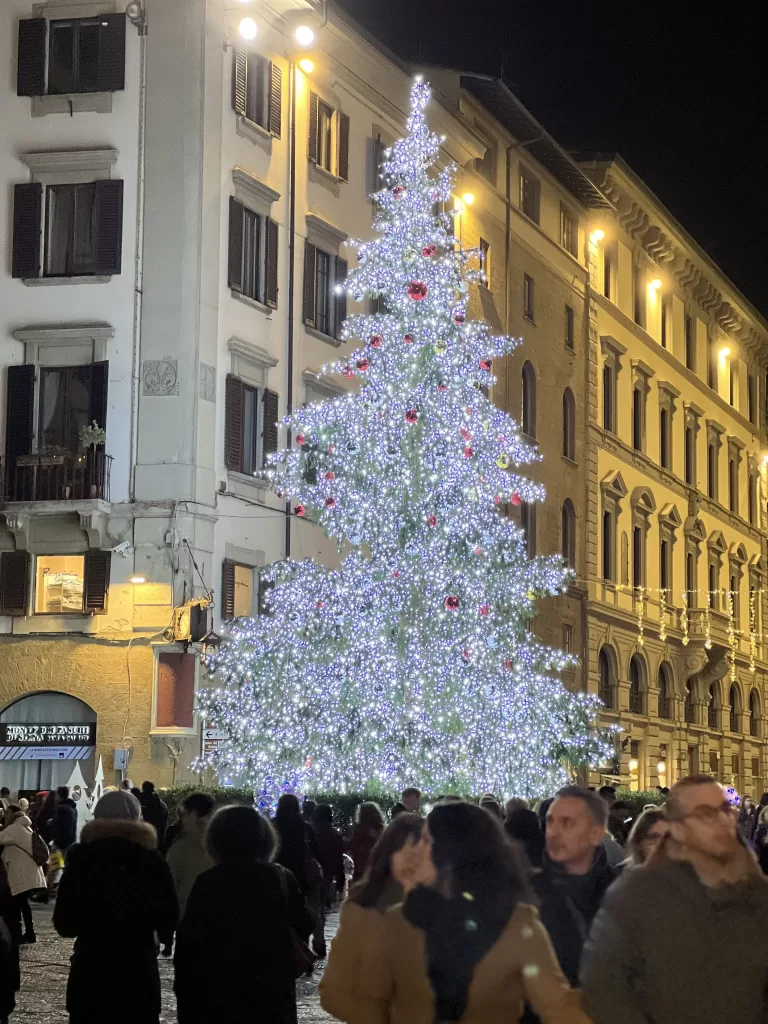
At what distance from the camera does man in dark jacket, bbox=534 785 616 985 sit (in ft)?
22.1

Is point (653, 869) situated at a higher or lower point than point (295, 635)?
lower

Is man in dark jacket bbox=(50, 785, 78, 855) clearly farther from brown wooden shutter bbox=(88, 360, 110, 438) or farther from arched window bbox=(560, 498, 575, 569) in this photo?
arched window bbox=(560, 498, 575, 569)

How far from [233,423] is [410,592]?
7.44m

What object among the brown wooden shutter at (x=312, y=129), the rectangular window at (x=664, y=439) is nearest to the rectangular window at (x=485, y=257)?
the brown wooden shutter at (x=312, y=129)

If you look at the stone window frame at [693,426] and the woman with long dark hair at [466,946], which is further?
the stone window frame at [693,426]

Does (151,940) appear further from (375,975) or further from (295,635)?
(295,635)

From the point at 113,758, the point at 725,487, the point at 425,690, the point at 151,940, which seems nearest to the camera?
the point at 151,940

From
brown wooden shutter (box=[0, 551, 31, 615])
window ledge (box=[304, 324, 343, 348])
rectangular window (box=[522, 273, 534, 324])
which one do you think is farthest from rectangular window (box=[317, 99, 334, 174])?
rectangular window (box=[522, 273, 534, 324])

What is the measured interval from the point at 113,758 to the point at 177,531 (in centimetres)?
375

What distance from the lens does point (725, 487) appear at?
201ft

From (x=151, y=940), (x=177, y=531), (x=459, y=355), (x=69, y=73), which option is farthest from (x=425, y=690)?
(x=151, y=940)

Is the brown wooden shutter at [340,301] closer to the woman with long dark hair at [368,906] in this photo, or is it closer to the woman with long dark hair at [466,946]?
the woman with long dark hair at [368,906]

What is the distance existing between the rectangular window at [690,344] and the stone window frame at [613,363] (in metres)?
8.04

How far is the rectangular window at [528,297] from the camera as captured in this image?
143 ft
